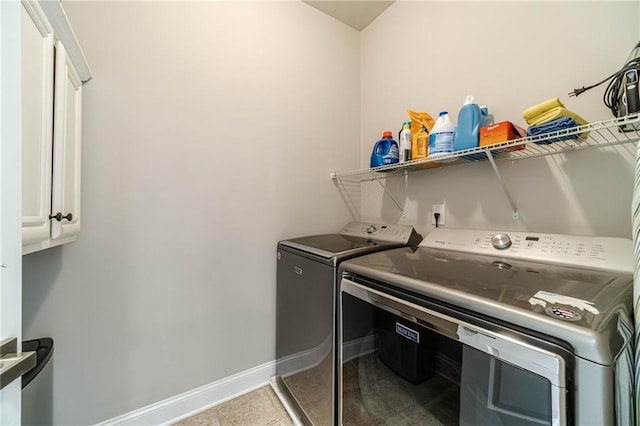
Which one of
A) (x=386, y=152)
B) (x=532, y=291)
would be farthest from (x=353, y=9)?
(x=532, y=291)

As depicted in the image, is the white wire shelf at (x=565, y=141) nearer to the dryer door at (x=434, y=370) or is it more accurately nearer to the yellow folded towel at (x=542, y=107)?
the yellow folded towel at (x=542, y=107)

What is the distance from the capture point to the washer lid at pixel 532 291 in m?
0.51

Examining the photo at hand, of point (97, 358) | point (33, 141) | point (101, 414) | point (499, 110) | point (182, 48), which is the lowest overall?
point (101, 414)

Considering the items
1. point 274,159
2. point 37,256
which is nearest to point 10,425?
point 37,256

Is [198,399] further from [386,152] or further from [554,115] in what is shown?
[554,115]

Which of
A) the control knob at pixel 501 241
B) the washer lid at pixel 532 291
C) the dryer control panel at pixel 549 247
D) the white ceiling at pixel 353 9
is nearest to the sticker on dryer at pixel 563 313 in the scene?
the washer lid at pixel 532 291

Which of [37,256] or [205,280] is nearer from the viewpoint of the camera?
[37,256]

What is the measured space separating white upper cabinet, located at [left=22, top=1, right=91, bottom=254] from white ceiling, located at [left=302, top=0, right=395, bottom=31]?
1707 mm

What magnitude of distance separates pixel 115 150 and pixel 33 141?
66 centimetres

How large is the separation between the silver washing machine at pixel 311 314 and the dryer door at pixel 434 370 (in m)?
0.10

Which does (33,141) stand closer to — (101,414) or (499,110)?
(101,414)

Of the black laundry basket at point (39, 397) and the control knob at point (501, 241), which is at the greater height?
the control knob at point (501, 241)

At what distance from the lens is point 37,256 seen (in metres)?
1.09

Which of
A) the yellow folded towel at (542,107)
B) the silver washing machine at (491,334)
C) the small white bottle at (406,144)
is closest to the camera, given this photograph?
the silver washing machine at (491,334)
